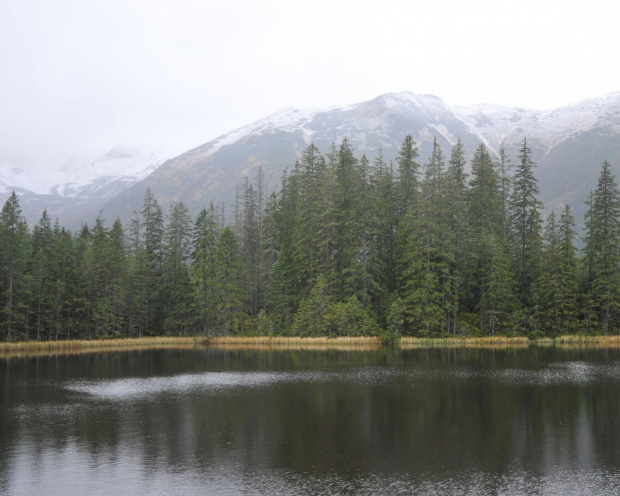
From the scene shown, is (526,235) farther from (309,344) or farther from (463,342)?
(309,344)

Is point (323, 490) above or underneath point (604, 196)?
underneath

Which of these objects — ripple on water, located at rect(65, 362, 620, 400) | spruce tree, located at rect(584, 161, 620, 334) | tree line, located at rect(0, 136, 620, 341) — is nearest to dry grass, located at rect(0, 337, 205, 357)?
tree line, located at rect(0, 136, 620, 341)

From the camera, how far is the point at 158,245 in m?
95.0

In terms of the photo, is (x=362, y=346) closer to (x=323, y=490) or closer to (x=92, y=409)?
(x=92, y=409)

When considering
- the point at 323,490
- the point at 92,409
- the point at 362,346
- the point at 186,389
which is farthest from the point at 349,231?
the point at 323,490

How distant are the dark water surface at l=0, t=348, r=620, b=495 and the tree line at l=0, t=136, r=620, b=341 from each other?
2789cm

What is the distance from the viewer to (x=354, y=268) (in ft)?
259

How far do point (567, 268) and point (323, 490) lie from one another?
67.7m

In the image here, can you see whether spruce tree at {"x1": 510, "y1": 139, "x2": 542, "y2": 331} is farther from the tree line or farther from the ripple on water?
the ripple on water

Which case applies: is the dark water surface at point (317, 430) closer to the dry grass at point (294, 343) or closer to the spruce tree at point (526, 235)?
the dry grass at point (294, 343)

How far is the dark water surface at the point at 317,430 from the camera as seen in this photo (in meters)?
19.1

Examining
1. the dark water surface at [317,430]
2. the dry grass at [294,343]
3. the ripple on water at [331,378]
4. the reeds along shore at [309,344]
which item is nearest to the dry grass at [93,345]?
the reeds along shore at [309,344]

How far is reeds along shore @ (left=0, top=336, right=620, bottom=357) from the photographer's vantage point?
68.9m

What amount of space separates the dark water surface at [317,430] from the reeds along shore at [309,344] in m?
22.6
